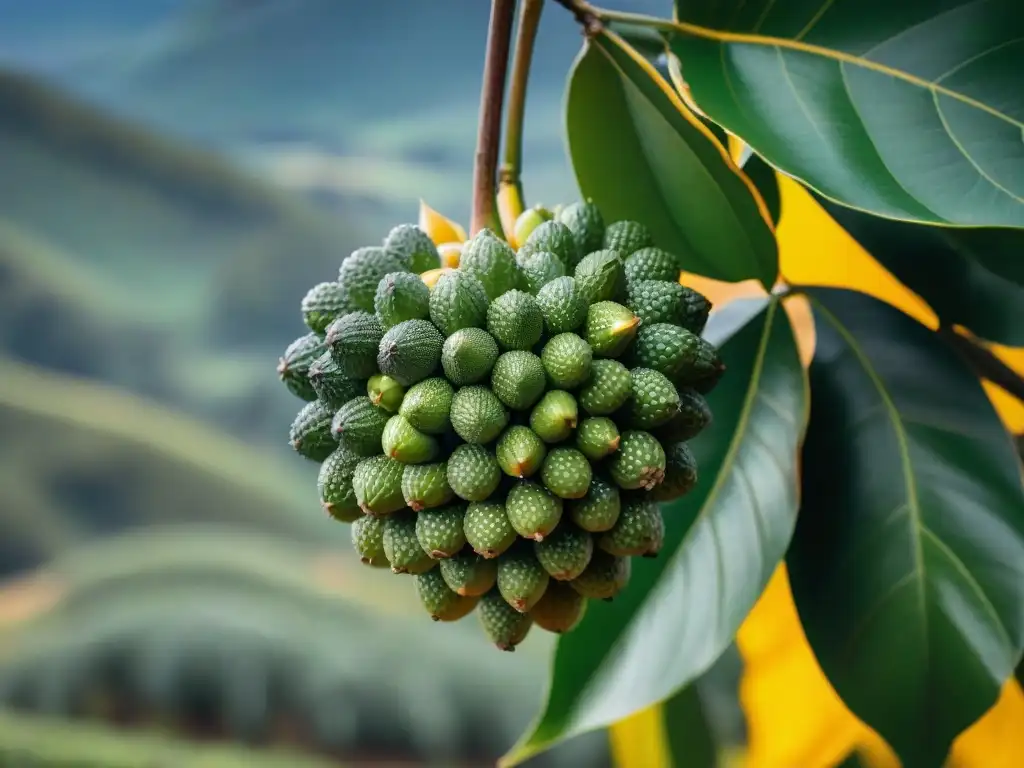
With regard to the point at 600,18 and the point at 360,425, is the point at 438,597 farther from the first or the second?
the point at 600,18

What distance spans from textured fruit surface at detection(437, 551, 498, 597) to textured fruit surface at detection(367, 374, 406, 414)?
90 mm

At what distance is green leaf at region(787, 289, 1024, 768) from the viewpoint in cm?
60

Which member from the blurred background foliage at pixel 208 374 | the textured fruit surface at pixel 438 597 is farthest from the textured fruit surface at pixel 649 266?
the blurred background foliage at pixel 208 374

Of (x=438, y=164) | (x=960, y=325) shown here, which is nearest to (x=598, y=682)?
(x=960, y=325)

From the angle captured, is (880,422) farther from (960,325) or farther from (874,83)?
(874,83)

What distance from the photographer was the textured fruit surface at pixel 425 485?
0.48m

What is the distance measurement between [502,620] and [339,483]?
121 millimetres

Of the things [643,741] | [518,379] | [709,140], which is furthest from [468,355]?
[643,741]

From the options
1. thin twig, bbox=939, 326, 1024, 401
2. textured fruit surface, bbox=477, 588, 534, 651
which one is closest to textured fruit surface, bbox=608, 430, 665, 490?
textured fruit surface, bbox=477, 588, 534, 651

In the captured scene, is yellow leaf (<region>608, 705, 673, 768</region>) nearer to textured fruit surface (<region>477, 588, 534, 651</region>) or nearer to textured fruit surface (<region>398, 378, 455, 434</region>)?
textured fruit surface (<region>477, 588, 534, 651</region>)

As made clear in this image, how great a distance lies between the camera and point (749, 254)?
63cm

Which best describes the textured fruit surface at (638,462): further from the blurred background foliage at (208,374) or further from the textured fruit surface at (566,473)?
the blurred background foliage at (208,374)

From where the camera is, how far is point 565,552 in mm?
489

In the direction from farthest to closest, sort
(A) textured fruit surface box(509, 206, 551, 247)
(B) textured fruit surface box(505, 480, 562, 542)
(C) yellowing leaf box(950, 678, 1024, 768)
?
(C) yellowing leaf box(950, 678, 1024, 768) → (A) textured fruit surface box(509, 206, 551, 247) → (B) textured fruit surface box(505, 480, 562, 542)
